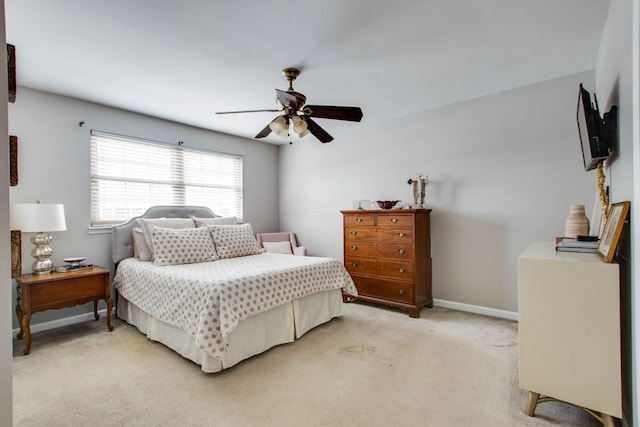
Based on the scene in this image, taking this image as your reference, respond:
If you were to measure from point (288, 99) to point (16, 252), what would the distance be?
2.73 m

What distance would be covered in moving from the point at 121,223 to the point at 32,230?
1.00 meters

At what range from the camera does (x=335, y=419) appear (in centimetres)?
176

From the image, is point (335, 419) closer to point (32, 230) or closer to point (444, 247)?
point (444, 247)

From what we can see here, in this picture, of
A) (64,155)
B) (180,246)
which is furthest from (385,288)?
(64,155)

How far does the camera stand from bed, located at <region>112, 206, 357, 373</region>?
225 centimetres

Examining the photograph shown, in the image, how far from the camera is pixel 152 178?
396 cm

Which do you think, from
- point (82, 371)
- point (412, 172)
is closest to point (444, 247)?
point (412, 172)

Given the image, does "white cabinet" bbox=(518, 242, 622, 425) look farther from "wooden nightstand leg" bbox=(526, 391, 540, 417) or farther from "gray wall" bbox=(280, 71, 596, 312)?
"gray wall" bbox=(280, 71, 596, 312)

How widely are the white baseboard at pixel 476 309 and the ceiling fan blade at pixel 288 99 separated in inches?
112

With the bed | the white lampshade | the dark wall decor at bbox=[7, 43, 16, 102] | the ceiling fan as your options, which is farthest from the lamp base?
the dark wall decor at bbox=[7, 43, 16, 102]

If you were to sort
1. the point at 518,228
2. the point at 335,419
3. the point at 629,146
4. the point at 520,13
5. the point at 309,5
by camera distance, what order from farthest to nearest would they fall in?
the point at 518,228, the point at 520,13, the point at 309,5, the point at 335,419, the point at 629,146

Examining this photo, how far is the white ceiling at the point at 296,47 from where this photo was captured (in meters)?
1.95

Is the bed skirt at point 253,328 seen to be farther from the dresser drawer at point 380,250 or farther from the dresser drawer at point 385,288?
the dresser drawer at point 380,250

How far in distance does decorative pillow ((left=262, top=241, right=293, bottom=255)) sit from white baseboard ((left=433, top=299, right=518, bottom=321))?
7.46 feet
